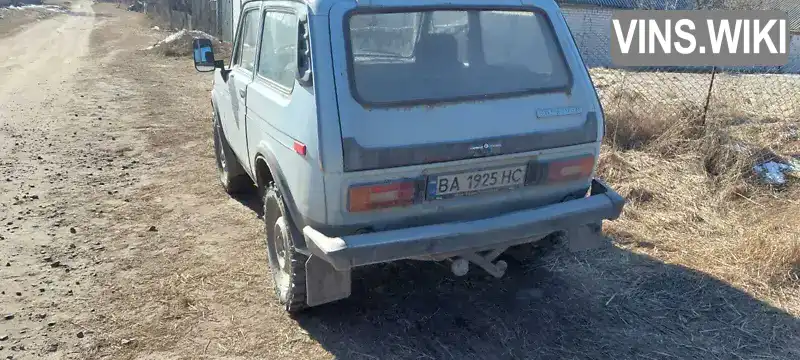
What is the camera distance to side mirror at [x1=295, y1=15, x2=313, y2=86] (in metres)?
2.95

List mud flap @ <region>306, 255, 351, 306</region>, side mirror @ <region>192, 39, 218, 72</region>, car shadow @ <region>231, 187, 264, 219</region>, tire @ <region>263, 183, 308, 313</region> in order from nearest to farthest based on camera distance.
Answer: mud flap @ <region>306, 255, 351, 306</region>
tire @ <region>263, 183, 308, 313</region>
side mirror @ <region>192, 39, 218, 72</region>
car shadow @ <region>231, 187, 264, 219</region>

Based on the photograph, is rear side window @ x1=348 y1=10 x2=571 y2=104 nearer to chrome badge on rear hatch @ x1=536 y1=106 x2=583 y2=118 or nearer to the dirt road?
chrome badge on rear hatch @ x1=536 y1=106 x2=583 y2=118

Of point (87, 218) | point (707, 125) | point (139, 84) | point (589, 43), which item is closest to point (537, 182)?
point (707, 125)

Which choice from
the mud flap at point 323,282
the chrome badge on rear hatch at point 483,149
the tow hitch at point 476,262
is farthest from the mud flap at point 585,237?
the mud flap at point 323,282

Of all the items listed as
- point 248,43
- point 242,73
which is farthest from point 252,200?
point 248,43

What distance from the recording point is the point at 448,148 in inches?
116

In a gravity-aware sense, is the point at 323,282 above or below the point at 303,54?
below

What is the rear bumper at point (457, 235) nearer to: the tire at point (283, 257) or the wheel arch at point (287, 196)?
the wheel arch at point (287, 196)

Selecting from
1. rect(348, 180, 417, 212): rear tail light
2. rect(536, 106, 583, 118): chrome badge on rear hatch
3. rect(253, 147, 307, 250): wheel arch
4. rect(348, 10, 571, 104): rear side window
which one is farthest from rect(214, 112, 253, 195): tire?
rect(536, 106, 583, 118): chrome badge on rear hatch

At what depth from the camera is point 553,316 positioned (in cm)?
361

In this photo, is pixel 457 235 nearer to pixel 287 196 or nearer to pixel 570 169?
pixel 570 169

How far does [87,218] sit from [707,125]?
5726 mm

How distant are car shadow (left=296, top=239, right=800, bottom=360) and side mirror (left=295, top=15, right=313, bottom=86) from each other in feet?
4.83

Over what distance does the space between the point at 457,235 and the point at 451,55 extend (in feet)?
3.26
